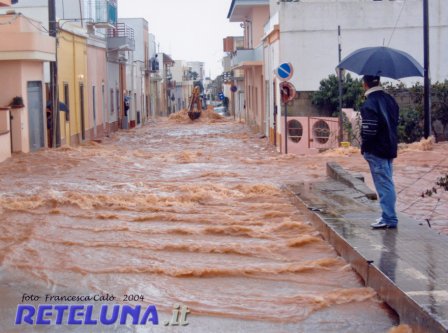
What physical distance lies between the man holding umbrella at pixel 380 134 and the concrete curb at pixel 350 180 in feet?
9.21

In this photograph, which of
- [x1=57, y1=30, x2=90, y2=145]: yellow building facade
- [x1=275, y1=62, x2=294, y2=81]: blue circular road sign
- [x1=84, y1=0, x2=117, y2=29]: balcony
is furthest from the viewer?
[x1=84, y1=0, x2=117, y2=29]: balcony

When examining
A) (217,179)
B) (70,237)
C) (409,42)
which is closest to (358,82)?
(409,42)

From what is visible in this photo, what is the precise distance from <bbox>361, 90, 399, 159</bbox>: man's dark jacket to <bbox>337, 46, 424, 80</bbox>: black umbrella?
0.35 m

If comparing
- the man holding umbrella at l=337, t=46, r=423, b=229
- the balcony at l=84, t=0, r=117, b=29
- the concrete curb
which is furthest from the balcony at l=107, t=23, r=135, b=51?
the man holding umbrella at l=337, t=46, r=423, b=229

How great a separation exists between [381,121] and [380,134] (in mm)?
143


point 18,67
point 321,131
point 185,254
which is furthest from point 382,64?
point 18,67

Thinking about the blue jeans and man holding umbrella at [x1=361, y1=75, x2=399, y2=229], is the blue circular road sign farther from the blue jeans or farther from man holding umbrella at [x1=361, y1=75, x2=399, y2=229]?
the blue jeans

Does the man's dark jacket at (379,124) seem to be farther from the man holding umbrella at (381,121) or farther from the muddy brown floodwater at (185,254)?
the muddy brown floodwater at (185,254)

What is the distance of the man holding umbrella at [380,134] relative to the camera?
7.93m

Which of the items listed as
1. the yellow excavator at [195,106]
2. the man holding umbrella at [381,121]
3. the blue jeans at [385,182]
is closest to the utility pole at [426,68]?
the man holding umbrella at [381,121]

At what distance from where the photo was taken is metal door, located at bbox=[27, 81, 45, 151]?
2380 cm

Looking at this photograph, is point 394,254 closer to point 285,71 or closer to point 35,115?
point 285,71

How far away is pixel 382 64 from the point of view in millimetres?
8367

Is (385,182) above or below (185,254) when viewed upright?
above
